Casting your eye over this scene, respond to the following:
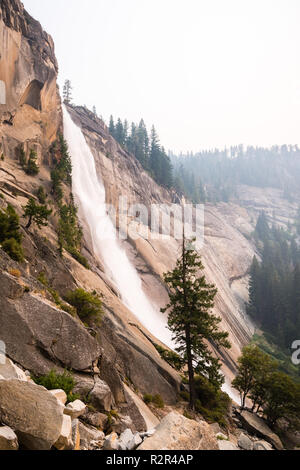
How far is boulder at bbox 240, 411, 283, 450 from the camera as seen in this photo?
17.1 meters

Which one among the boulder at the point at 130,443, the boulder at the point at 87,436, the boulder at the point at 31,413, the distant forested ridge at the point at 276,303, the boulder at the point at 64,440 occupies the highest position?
the boulder at the point at 31,413

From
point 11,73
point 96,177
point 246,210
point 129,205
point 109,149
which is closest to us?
point 11,73

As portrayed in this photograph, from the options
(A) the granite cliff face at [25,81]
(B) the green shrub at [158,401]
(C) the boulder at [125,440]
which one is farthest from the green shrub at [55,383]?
(A) the granite cliff face at [25,81]

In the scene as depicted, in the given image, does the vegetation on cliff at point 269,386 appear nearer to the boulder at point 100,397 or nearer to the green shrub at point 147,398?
the green shrub at point 147,398

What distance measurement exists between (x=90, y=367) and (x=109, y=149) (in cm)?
5355

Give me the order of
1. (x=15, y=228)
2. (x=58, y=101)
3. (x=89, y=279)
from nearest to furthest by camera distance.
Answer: (x=15, y=228) → (x=89, y=279) → (x=58, y=101)

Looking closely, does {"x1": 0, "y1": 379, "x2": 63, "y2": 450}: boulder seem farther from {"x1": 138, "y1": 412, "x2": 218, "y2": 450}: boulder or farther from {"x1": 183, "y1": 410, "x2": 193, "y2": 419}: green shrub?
{"x1": 183, "y1": 410, "x2": 193, "y2": 419}: green shrub

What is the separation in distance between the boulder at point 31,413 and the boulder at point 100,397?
13.2 ft

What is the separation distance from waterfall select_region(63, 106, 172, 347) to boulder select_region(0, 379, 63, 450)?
24237mm

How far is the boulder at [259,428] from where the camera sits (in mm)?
17141

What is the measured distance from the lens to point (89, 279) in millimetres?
21812
